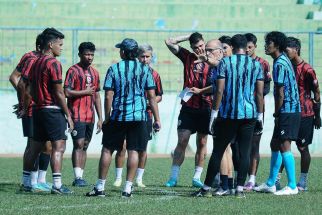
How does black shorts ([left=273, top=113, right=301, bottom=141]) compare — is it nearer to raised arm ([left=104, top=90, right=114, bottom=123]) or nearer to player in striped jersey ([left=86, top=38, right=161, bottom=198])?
→ player in striped jersey ([left=86, top=38, right=161, bottom=198])

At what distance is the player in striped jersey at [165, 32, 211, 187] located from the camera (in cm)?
1464

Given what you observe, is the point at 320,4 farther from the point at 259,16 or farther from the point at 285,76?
the point at 285,76

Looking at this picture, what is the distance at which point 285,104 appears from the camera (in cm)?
1332

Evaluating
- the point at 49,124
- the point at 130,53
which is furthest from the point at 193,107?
the point at 49,124

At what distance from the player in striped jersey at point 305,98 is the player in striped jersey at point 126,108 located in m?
2.29

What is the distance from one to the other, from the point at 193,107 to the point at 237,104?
227cm

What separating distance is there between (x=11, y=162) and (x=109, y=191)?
21.5 feet

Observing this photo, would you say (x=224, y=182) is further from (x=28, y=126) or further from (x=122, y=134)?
(x=28, y=126)

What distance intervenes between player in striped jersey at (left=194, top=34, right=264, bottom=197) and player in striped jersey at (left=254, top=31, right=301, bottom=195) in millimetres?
450

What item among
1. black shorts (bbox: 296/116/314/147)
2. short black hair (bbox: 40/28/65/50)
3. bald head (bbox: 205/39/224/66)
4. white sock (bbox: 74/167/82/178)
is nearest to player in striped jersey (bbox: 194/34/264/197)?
bald head (bbox: 205/39/224/66)

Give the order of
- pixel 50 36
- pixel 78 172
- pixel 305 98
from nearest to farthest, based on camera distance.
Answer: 1. pixel 50 36
2. pixel 305 98
3. pixel 78 172

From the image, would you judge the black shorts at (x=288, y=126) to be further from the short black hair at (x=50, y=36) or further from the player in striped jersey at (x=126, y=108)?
the short black hair at (x=50, y=36)

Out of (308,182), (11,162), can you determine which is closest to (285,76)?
(308,182)

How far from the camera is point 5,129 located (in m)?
22.5
